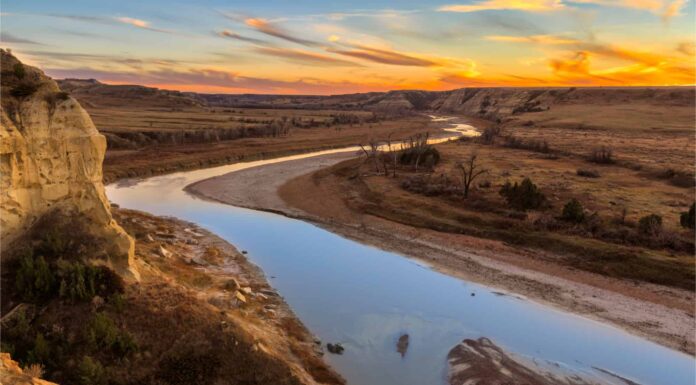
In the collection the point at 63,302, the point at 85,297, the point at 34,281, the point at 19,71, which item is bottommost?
the point at 63,302

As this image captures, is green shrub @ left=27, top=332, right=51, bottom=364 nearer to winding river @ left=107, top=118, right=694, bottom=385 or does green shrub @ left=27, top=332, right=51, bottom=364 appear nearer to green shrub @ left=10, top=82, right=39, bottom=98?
green shrub @ left=10, top=82, right=39, bottom=98

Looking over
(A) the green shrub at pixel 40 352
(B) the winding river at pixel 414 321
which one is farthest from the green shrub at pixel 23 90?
(B) the winding river at pixel 414 321

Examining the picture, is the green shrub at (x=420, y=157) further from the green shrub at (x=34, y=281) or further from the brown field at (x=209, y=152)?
the green shrub at (x=34, y=281)

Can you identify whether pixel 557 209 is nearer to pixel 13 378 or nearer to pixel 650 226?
pixel 650 226

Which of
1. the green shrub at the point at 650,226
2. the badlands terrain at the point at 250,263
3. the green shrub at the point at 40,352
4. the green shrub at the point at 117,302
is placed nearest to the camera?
the green shrub at the point at 40,352

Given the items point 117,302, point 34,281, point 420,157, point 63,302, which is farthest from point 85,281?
point 420,157

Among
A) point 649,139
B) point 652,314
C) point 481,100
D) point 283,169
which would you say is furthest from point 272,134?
point 481,100

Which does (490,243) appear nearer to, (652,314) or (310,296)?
(652,314)
